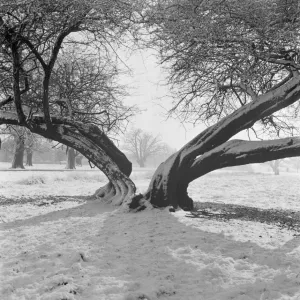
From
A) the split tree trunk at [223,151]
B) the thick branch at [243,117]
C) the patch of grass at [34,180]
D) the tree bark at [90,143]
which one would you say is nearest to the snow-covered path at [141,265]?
the split tree trunk at [223,151]

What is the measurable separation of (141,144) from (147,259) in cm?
6499

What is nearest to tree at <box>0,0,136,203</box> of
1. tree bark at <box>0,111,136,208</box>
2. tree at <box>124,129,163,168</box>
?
tree bark at <box>0,111,136,208</box>

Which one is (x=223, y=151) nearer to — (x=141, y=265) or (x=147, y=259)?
(x=147, y=259)

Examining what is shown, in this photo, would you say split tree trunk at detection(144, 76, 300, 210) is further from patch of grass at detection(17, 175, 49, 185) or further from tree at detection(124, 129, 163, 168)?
tree at detection(124, 129, 163, 168)

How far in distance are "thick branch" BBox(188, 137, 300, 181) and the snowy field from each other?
5.44 feet

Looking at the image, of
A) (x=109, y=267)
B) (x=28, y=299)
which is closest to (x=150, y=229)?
(x=109, y=267)

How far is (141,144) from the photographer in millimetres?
68938

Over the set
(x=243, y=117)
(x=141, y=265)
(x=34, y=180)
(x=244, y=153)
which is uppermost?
(x=243, y=117)

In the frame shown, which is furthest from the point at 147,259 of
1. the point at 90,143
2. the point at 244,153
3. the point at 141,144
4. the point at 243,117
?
the point at 141,144

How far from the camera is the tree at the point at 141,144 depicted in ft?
Result: 223

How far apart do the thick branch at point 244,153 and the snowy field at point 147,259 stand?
1658 mm

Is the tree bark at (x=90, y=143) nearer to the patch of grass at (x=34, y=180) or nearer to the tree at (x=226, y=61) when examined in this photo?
the tree at (x=226, y=61)

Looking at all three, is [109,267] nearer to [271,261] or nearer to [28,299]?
[28,299]

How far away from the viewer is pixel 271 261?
3.86 meters
